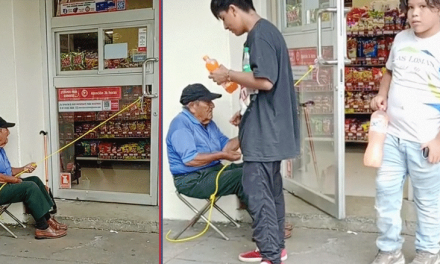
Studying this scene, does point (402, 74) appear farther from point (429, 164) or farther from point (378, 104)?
point (429, 164)

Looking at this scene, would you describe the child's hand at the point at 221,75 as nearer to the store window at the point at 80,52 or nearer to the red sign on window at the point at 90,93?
the red sign on window at the point at 90,93

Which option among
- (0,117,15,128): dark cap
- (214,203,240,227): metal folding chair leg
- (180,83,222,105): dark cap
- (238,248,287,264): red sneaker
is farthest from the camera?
(0,117,15,128): dark cap

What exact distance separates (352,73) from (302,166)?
2.60 m

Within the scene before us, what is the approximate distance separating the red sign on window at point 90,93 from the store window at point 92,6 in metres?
0.58

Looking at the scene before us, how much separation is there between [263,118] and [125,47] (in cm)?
192

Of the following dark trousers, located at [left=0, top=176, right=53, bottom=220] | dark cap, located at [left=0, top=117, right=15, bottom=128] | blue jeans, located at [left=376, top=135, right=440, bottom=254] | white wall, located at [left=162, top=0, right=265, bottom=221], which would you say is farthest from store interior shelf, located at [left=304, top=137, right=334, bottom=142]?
dark cap, located at [left=0, top=117, right=15, bottom=128]

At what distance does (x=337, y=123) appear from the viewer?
3.03 m

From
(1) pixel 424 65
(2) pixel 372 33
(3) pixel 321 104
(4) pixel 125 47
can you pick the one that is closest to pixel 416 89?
(1) pixel 424 65

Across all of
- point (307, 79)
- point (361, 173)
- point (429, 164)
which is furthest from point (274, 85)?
point (361, 173)

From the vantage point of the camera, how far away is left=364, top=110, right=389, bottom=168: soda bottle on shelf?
223 centimetres

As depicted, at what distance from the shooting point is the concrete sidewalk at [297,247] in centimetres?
263

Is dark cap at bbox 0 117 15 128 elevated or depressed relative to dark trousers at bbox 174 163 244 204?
elevated

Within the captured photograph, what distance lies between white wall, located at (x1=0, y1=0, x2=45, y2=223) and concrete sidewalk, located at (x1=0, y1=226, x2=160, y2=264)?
8.8 inches

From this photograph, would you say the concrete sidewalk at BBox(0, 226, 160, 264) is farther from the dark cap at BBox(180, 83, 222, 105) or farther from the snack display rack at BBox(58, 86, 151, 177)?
the dark cap at BBox(180, 83, 222, 105)
